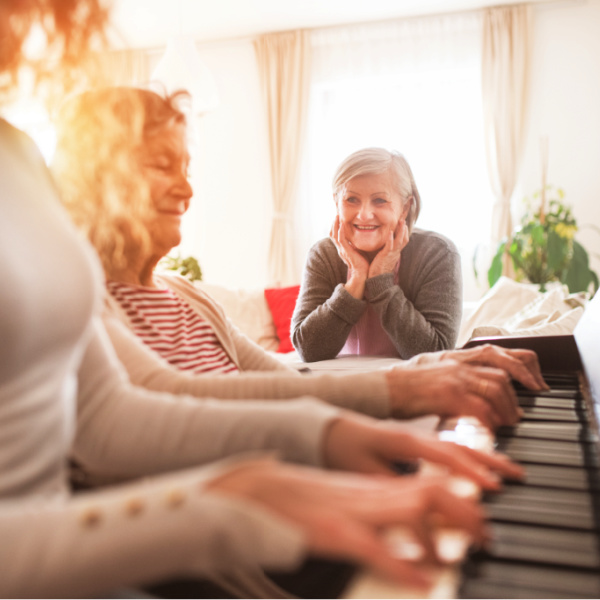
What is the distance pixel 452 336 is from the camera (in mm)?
2008

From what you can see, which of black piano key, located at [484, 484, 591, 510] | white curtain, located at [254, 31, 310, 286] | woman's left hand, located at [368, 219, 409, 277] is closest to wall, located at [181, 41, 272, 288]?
white curtain, located at [254, 31, 310, 286]

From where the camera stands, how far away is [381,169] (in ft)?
6.84

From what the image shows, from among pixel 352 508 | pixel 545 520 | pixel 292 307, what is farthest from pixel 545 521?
pixel 292 307

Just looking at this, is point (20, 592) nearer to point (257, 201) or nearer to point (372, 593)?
point (372, 593)

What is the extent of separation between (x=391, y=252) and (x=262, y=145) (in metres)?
4.11

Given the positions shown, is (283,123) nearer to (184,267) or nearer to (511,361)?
(184,267)

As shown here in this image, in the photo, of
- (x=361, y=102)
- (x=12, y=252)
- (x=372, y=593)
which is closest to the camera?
(x=372, y=593)

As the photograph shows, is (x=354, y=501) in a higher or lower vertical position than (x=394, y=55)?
lower

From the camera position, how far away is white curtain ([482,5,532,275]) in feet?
16.9

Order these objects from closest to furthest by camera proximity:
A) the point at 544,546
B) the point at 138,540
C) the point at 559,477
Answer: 1. the point at 138,540
2. the point at 544,546
3. the point at 559,477

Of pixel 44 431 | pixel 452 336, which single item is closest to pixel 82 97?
pixel 44 431

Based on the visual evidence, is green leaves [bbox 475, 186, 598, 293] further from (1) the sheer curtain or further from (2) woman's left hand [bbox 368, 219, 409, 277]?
(2) woman's left hand [bbox 368, 219, 409, 277]

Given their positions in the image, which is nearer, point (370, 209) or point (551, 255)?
point (370, 209)

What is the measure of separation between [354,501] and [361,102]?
5.55 m
